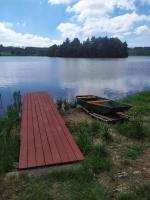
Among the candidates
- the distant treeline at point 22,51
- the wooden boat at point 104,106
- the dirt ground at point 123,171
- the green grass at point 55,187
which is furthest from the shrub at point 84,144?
the distant treeline at point 22,51

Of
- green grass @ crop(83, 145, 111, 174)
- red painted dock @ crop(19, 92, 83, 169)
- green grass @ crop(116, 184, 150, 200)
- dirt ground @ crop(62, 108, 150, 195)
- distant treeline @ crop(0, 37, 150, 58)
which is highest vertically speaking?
distant treeline @ crop(0, 37, 150, 58)

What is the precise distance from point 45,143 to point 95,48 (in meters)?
81.4

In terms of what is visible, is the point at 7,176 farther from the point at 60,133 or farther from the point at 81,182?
the point at 60,133

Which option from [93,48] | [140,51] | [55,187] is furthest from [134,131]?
[140,51]

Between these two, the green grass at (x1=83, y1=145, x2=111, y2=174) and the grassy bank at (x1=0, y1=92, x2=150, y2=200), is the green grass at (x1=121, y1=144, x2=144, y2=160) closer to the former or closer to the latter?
the grassy bank at (x1=0, y1=92, x2=150, y2=200)

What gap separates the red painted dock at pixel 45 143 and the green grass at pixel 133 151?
45.9 inches

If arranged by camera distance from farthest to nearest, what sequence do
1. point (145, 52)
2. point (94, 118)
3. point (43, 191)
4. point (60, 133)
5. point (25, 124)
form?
point (145, 52), point (94, 118), point (25, 124), point (60, 133), point (43, 191)

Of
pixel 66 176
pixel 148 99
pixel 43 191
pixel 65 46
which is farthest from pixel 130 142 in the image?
pixel 65 46

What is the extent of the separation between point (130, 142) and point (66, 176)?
9.08 ft

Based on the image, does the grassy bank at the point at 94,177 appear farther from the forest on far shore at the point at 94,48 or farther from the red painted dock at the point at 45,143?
the forest on far shore at the point at 94,48

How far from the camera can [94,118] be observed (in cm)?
988

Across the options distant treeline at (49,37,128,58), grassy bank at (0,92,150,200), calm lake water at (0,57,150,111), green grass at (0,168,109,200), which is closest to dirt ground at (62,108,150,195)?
grassy bank at (0,92,150,200)

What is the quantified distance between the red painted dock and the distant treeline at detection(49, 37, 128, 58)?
78.7 meters

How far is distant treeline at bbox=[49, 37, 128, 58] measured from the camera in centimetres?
8519
